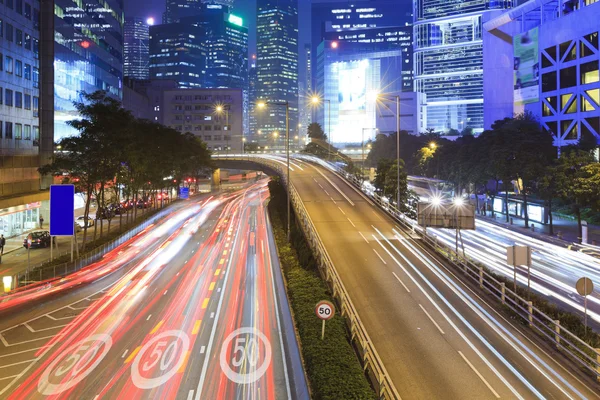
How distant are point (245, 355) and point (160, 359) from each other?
10.4ft

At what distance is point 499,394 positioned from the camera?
14.8 m

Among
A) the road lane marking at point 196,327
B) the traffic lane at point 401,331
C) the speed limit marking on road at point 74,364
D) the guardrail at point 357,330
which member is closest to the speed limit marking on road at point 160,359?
the road lane marking at point 196,327

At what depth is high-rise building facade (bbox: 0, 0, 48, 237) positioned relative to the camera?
47406mm

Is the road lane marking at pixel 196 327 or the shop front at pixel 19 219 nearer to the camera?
the road lane marking at pixel 196 327

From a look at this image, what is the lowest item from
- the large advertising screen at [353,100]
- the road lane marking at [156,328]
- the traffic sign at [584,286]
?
the road lane marking at [156,328]

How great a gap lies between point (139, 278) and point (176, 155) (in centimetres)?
3839

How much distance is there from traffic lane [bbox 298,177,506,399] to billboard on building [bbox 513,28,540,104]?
7688 cm

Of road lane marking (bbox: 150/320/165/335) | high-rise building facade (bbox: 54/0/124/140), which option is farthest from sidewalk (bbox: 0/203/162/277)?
high-rise building facade (bbox: 54/0/124/140)

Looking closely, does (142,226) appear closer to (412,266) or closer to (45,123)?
(45,123)

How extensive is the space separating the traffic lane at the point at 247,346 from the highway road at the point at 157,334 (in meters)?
0.04

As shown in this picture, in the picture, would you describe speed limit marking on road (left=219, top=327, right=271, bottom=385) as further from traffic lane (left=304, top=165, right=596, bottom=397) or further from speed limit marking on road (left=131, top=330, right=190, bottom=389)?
traffic lane (left=304, top=165, right=596, bottom=397)

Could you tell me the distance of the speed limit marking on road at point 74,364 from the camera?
16672 millimetres

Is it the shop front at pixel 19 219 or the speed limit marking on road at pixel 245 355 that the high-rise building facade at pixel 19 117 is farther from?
the speed limit marking on road at pixel 245 355

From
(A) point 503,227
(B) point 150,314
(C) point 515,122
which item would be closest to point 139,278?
(B) point 150,314
